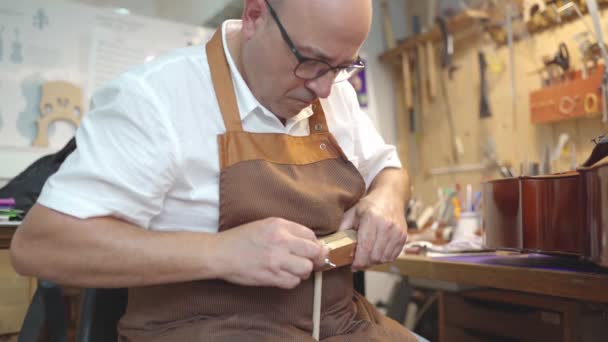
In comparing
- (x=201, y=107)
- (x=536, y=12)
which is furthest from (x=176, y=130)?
(x=536, y=12)

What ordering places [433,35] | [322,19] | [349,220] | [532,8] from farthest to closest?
1. [433,35]
2. [532,8]
3. [349,220]
4. [322,19]

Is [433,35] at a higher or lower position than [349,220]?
higher

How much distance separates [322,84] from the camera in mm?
917

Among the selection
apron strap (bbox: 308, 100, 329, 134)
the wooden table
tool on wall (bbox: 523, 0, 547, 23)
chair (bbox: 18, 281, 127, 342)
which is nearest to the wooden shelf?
tool on wall (bbox: 523, 0, 547, 23)

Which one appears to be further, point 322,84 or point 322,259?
point 322,84

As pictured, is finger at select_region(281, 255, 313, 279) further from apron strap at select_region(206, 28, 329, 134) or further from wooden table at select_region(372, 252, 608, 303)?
wooden table at select_region(372, 252, 608, 303)

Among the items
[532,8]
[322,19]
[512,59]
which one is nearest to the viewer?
[322,19]

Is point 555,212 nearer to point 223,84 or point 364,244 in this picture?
point 364,244

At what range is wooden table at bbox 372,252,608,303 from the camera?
0.95 metres

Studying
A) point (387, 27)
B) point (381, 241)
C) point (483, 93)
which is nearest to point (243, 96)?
point (381, 241)

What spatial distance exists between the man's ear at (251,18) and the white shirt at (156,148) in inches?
2.2

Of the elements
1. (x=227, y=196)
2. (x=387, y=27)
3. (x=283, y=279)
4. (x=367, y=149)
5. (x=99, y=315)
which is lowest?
(x=99, y=315)

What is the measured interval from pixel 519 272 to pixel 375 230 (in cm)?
38

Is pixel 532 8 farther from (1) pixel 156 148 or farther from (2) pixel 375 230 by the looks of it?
(1) pixel 156 148
